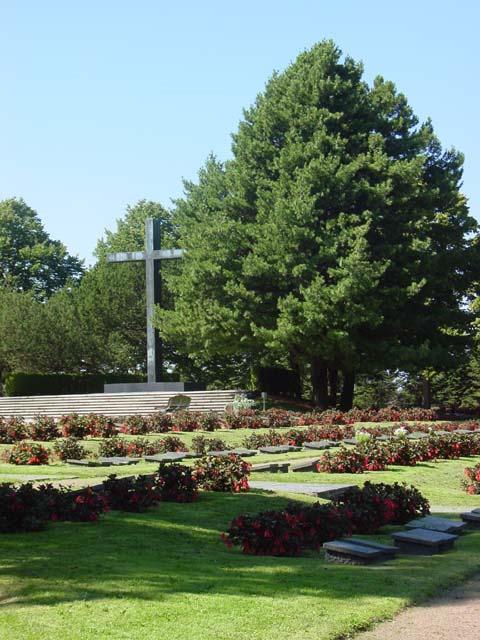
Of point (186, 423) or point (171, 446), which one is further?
point (186, 423)

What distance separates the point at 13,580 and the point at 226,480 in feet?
18.3

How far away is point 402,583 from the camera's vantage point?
6852 millimetres

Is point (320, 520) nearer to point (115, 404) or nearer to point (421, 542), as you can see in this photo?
point (421, 542)

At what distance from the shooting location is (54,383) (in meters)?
46.0

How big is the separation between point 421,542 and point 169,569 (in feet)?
9.13

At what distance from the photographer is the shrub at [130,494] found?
9.75 m

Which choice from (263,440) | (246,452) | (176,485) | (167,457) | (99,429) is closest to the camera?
(176,485)

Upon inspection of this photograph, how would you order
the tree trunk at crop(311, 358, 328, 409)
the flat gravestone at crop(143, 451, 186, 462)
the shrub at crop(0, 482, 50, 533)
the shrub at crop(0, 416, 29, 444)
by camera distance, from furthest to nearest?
the tree trunk at crop(311, 358, 328, 409) → the shrub at crop(0, 416, 29, 444) → the flat gravestone at crop(143, 451, 186, 462) → the shrub at crop(0, 482, 50, 533)

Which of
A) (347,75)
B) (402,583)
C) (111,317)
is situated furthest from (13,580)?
(111,317)

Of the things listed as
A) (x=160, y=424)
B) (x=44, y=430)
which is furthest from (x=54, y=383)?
(x=44, y=430)

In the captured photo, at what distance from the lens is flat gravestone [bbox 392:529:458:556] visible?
8.36m

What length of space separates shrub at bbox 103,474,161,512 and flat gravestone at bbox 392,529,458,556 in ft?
9.60

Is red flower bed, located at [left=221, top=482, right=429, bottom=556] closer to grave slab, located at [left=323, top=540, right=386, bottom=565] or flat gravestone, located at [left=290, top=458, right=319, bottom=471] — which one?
grave slab, located at [left=323, top=540, right=386, bottom=565]

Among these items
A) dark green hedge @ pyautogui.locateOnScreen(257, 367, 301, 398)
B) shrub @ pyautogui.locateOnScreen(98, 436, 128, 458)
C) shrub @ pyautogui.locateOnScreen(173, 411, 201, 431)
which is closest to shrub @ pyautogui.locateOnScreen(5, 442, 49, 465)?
shrub @ pyautogui.locateOnScreen(98, 436, 128, 458)
